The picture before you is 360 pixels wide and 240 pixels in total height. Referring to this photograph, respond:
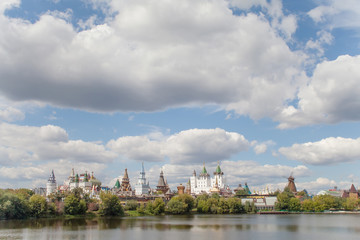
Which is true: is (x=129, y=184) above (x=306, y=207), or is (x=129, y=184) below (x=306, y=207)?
above

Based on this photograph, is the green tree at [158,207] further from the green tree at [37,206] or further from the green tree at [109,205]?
the green tree at [37,206]

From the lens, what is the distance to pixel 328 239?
45375 mm

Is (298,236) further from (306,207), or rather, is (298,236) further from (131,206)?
(306,207)

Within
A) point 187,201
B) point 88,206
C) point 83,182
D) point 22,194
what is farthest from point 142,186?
point 22,194

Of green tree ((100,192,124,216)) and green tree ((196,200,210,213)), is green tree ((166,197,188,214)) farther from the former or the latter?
green tree ((100,192,124,216))

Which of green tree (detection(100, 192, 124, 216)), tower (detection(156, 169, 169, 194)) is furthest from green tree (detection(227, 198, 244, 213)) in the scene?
tower (detection(156, 169, 169, 194))

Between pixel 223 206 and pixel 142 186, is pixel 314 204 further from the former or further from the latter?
pixel 142 186

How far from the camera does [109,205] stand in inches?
3767

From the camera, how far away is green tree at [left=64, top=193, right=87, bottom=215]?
90625 millimetres

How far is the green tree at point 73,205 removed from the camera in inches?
3568

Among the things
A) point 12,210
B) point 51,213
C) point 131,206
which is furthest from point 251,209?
point 12,210

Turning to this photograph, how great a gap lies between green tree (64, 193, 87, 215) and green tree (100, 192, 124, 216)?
4853 millimetres

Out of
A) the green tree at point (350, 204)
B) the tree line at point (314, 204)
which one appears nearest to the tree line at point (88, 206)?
the tree line at point (314, 204)

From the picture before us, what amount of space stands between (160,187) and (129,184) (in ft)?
58.3
